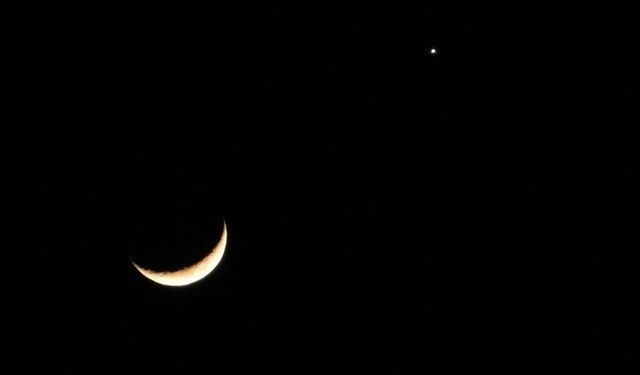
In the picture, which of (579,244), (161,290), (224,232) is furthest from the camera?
(161,290)

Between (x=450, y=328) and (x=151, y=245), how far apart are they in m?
3.07

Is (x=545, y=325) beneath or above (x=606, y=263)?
beneath

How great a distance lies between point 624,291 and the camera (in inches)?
125

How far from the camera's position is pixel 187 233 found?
2.74m

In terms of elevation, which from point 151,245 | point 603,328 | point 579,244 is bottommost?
point 603,328

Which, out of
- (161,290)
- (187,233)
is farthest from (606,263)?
(161,290)

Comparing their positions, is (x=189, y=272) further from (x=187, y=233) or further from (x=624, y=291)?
(x=624, y=291)

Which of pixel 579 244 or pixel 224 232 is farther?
pixel 579 244

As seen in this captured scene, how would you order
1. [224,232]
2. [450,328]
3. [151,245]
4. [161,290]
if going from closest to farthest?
[151,245] < [224,232] < [450,328] < [161,290]

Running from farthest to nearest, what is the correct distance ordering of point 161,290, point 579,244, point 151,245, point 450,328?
point 161,290 → point 450,328 → point 579,244 → point 151,245

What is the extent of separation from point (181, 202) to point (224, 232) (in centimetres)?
49

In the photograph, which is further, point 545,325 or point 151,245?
point 545,325

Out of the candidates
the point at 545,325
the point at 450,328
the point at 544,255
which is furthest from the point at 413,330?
the point at 544,255

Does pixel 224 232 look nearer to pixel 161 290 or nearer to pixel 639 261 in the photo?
pixel 161 290
